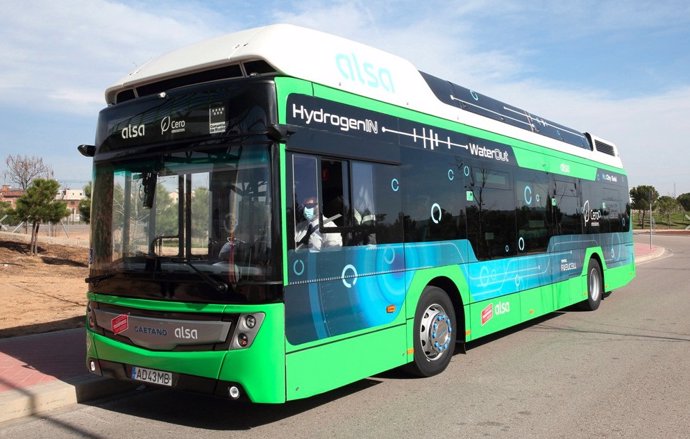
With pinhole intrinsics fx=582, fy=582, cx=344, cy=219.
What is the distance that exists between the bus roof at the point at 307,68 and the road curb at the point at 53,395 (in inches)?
114

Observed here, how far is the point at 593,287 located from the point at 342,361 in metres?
7.70

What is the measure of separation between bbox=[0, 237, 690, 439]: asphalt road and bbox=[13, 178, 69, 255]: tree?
Result: 17999 millimetres

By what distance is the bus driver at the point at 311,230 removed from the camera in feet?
15.7

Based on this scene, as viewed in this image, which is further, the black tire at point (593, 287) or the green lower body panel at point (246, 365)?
the black tire at point (593, 287)

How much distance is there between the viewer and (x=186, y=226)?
488 centimetres

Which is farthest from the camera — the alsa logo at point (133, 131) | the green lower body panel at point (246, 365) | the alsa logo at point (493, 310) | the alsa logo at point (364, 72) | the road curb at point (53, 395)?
the alsa logo at point (493, 310)

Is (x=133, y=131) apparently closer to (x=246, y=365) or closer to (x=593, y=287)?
(x=246, y=365)

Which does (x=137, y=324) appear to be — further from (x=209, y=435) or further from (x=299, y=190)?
(x=299, y=190)

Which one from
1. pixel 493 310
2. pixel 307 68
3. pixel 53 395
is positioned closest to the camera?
pixel 307 68

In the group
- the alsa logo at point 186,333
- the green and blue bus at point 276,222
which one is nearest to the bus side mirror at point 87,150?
the green and blue bus at point 276,222

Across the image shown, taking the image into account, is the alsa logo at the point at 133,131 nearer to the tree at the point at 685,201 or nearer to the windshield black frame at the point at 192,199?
the windshield black frame at the point at 192,199

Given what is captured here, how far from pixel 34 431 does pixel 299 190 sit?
3.10 metres

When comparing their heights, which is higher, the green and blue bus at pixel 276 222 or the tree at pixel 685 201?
the tree at pixel 685 201

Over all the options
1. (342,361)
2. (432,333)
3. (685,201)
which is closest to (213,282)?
(342,361)
